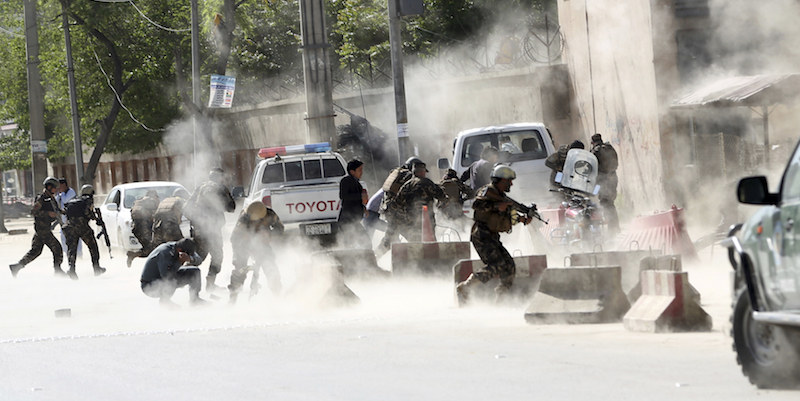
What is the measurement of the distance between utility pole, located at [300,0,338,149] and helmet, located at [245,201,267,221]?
7.07m

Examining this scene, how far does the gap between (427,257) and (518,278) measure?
231 cm

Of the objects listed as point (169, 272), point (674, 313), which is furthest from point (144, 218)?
point (674, 313)

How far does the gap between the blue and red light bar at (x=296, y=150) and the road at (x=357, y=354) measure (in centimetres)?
523

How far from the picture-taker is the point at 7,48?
47.4 metres

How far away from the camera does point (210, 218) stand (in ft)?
42.3

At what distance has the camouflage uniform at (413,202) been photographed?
1315 cm

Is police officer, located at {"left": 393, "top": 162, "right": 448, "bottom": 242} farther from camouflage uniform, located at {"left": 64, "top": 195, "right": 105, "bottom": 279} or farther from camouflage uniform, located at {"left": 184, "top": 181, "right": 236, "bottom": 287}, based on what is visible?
camouflage uniform, located at {"left": 64, "top": 195, "right": 105, "bottom": 279}

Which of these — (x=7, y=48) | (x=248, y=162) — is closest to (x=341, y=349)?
(x=248, y=162)

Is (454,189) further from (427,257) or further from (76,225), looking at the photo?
(76,225)

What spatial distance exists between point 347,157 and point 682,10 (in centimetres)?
1287

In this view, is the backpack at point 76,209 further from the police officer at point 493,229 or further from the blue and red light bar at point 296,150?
the police officer at point 493,229

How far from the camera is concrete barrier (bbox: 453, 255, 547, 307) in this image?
10141 mm

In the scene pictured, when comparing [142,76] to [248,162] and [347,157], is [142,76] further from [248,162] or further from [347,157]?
[347,157]

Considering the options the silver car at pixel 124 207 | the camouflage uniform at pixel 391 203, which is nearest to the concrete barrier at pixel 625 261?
the camouflage uniform at pixel 391 203
